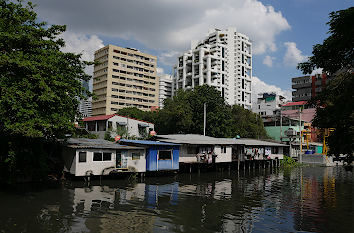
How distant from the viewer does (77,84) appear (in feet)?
81.6

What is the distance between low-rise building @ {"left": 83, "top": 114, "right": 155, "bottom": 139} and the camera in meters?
54.2

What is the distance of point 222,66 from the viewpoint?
121m

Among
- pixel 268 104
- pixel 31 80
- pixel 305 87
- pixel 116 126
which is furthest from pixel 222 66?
pixel 31 80

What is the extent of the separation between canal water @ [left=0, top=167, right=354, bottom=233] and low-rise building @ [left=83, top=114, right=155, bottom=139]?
26445 mm

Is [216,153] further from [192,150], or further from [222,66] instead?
[222,66]

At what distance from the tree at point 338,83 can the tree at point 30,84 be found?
17.3 meters

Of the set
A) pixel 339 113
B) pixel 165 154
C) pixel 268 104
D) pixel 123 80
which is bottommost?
pixel 165 154

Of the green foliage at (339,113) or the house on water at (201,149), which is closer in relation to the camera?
the green foliage at (339,113)

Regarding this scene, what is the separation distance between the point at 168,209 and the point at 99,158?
1252 cm

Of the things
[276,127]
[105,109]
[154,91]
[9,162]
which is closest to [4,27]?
[9,162]

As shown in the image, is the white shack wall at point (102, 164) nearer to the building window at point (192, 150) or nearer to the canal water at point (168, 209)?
the canal water at point (168, 209)

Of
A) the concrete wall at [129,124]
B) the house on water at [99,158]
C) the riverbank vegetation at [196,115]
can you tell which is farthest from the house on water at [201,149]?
the concrete wall at [129,124]

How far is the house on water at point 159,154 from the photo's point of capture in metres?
32.2

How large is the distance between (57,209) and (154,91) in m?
109
